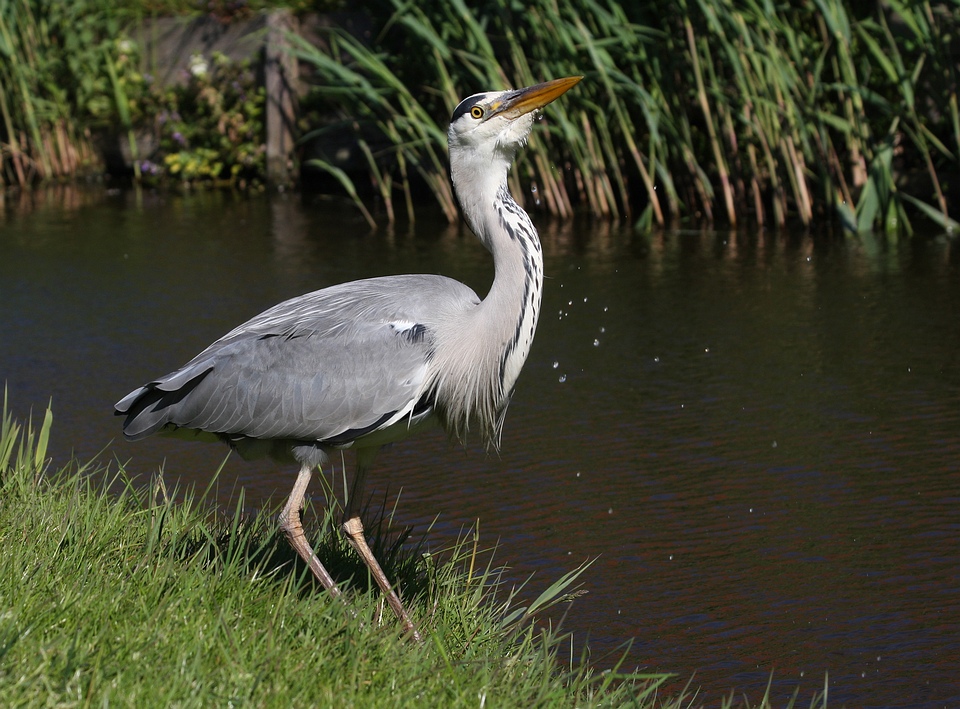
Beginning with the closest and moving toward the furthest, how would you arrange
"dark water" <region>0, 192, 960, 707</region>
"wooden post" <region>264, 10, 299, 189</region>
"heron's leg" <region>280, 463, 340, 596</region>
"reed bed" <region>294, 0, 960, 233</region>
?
"heron's leg" <region>280, 463, 340, 596</region> → "dark water" <region>0, 192, 960, 707</region> → "reed bed" <region>294, 0, 960, 233</region> → "wooden post" <region>264, 10, 299, 189</region>

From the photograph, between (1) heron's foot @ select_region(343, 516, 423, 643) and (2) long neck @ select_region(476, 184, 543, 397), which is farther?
(2) long neck @ select_region(476, 184, 543, 397)

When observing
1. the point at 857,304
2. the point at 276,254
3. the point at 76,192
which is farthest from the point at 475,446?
the point at 76,192

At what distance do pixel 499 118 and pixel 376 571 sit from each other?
1447 mm

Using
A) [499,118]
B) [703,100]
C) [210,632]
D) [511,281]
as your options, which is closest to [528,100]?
[499,118]

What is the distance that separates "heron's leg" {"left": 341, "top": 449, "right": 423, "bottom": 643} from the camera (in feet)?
12.5

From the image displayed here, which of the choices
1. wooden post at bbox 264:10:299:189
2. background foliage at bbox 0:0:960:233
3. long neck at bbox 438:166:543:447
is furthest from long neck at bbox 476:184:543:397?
wooden post at bbox 264:10:299:189

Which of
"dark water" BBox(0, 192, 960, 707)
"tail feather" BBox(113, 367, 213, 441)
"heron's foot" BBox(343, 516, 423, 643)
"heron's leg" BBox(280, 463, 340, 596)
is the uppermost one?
"tail feather" BBox(113, 367, 213, 441)

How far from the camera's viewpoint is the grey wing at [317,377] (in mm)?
4168

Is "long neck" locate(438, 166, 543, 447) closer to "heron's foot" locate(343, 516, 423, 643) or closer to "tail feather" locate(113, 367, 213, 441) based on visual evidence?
"heron's foot" locate(343, 516, 423, 643)

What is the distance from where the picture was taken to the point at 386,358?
13.7 ft

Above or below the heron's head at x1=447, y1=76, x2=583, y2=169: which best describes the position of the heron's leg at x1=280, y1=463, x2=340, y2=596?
below

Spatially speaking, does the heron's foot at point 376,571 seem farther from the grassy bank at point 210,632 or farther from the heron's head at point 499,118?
the heron's head at point 499,118

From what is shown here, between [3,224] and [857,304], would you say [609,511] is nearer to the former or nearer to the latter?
[857,304]

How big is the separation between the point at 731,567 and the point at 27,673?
258cm
